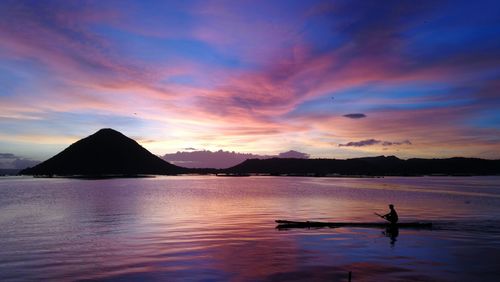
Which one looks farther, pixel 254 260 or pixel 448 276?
pixel 254 260

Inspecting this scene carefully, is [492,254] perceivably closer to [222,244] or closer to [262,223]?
[222,244]

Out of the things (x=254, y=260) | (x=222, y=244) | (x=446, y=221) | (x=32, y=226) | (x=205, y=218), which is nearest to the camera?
(x=254, y=260)

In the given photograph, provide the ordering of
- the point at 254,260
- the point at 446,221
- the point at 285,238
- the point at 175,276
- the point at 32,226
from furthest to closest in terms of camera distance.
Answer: the point at 446,221
the point at 32,226
the point at 285,238
the point at 254,260
the point at 175,276

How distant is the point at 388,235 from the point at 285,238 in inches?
448

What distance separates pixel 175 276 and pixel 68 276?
23.2ft

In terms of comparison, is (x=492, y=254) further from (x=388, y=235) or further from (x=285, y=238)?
(x=285, y=238)

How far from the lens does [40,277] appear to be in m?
26.2

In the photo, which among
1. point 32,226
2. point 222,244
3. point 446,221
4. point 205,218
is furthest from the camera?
point 205,218

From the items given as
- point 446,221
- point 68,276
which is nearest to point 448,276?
point 68,276

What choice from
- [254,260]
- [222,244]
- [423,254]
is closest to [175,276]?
[254,260]

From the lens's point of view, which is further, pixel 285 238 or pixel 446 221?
pixel 446 221

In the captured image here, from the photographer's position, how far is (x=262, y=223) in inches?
2096

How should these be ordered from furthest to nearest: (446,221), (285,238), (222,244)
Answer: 1. (446,221)
2. (285,238)
3. (222,244)

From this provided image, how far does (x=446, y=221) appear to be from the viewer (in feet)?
183
